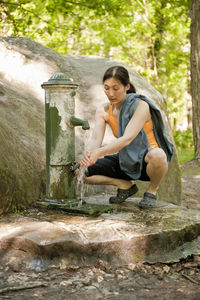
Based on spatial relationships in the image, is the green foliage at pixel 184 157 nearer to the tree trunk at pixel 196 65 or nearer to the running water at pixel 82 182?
the tree trunk at pixel 196 65

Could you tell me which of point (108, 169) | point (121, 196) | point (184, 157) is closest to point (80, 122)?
point (108, 169)

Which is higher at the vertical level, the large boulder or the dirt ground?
the large boulder

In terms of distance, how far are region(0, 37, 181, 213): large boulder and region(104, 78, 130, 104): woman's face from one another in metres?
0.94

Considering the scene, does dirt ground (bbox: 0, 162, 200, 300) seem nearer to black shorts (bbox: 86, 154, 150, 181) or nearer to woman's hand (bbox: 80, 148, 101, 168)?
woman's hand (bbox: 80, 148, 101, 168)

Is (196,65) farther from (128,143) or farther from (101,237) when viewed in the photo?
(101,237)

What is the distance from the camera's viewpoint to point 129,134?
9.61 ft

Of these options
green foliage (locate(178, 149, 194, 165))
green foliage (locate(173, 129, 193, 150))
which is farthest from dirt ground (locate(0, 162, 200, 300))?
green foliage (locate(173, 129, 193, 150))

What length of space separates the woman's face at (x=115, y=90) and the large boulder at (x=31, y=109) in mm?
942

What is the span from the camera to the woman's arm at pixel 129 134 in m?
2.80

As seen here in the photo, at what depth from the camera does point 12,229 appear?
257 centimetres

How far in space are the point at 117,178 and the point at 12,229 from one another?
110 cm

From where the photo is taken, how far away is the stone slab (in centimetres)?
237

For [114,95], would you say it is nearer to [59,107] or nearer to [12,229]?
[59,107]

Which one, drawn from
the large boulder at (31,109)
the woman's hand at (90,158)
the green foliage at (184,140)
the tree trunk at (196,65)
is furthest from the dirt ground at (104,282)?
the green foliage at (184,140)
